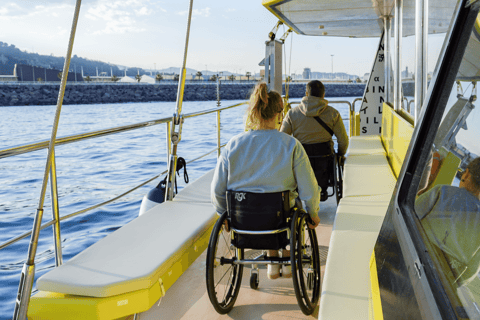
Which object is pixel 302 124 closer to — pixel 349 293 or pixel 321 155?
pixel 321 155

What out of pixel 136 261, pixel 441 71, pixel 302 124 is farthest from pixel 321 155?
pixel 441 71

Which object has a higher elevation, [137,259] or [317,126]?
[317,126]

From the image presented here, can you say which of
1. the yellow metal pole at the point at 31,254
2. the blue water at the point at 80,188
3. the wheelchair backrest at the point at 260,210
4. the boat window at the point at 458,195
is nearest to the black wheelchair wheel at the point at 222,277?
the wheelchair backrest at the point at 260,210

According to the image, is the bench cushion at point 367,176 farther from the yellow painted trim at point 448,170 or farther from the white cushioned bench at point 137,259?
the yellow painted trim at point 448,170

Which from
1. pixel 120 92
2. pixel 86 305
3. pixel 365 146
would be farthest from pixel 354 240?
pixel 120 92

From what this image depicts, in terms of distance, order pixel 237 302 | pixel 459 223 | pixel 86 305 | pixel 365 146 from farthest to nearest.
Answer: pixel 365 146 < pixel 237 302 < pixel 86 305 < pixel 459 223

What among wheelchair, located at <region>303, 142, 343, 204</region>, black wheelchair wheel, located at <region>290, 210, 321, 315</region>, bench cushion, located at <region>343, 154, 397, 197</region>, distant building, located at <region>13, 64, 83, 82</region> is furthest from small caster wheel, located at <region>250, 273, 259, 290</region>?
distant building, located at <region>13, 64, 83, 82</region>

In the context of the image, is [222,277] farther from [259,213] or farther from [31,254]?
[31,254]

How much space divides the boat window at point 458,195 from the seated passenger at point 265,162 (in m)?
1.12

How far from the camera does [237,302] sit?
7.95 ft

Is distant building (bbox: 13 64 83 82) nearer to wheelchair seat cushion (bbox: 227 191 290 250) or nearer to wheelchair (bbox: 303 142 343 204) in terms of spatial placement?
wheelchair (bbox: 303 142 343 204)

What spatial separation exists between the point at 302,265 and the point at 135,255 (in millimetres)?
788

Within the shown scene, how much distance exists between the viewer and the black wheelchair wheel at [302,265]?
6.48ft

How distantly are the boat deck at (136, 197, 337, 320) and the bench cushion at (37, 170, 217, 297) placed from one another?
329 millimetres
